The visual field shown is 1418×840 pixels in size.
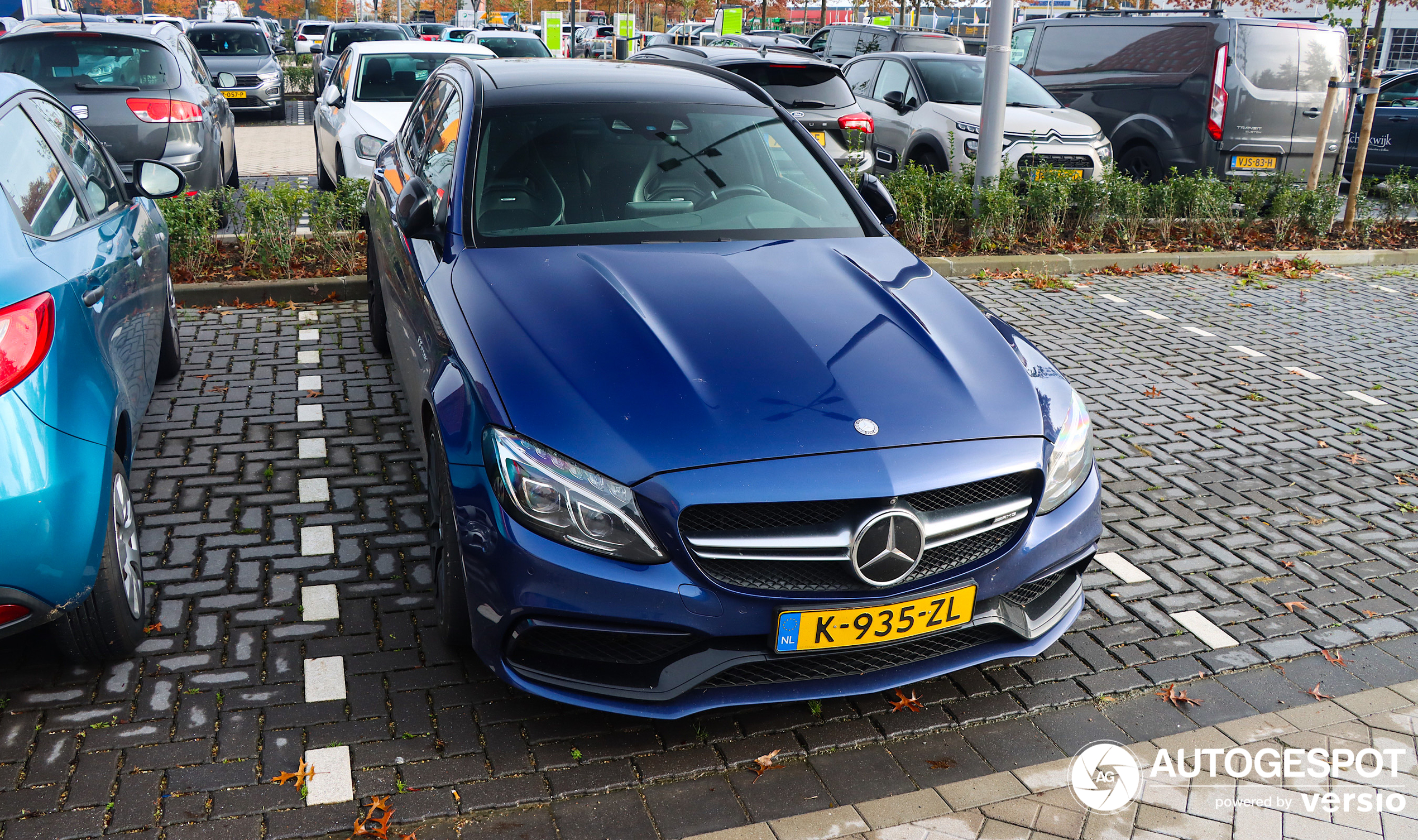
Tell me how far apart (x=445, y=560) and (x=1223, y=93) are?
35.4ft

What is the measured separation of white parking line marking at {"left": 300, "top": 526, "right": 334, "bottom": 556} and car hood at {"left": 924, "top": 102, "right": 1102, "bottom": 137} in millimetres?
8457

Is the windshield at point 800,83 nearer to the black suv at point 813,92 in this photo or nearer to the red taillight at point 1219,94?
the black suv at point 813,92

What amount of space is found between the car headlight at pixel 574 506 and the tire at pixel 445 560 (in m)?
0.31

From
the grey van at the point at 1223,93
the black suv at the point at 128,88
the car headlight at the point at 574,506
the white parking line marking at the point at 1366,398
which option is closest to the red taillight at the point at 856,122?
the grey van at the point at 1223,93

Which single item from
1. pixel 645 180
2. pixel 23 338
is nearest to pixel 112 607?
pixel 23 338

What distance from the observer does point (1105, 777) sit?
3.05m

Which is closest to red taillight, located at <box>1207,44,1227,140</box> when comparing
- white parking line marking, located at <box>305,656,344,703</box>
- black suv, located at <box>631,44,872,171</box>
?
black suv, located at <box>631,44,872,171</box>

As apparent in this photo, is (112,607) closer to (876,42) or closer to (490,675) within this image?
(490,675)

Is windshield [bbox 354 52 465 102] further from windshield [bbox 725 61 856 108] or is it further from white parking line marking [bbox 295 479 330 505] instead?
white parking line marking [bbox 295 479 330 505]

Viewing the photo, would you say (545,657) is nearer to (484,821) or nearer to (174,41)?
(484,821)

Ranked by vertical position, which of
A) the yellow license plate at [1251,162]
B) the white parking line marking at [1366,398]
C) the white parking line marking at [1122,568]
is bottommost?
the white parking line marking at [1122,568]

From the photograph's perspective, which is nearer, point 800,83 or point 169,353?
point 169,353

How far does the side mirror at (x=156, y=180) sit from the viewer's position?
193 inches

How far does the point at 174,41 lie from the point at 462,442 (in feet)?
28.0
